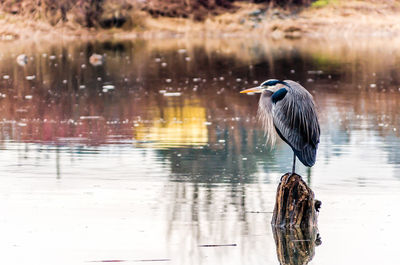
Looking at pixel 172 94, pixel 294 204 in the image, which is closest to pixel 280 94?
pixel 294 204

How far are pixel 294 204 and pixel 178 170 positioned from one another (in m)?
3.44

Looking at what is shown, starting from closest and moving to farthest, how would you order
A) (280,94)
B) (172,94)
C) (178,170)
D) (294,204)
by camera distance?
1. (294,204)
2. (280,94)
3. (178,170)
4. (172,94)

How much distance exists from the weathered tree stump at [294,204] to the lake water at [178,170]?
200mm

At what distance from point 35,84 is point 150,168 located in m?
12.8

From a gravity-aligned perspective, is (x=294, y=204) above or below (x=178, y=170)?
above

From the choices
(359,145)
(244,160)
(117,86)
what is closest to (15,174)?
(244,160)

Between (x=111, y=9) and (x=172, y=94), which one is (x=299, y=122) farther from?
(x=111, y=9)

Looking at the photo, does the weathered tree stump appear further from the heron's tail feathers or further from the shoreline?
the shoreline

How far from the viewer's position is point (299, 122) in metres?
9.45

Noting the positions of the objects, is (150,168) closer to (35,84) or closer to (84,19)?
(35,84)

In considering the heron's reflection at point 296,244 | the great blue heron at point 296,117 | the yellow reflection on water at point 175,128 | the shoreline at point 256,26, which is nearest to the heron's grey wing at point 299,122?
the great blue heron at point 296,117

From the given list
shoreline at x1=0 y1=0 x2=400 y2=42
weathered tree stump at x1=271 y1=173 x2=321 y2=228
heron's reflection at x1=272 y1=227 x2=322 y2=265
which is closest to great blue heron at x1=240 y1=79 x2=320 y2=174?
weathered tree stump at x1=271 y1=173 x2=321 y2=228

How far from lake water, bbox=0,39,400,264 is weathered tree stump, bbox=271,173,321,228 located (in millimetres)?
200

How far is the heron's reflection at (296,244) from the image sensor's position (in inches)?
333
